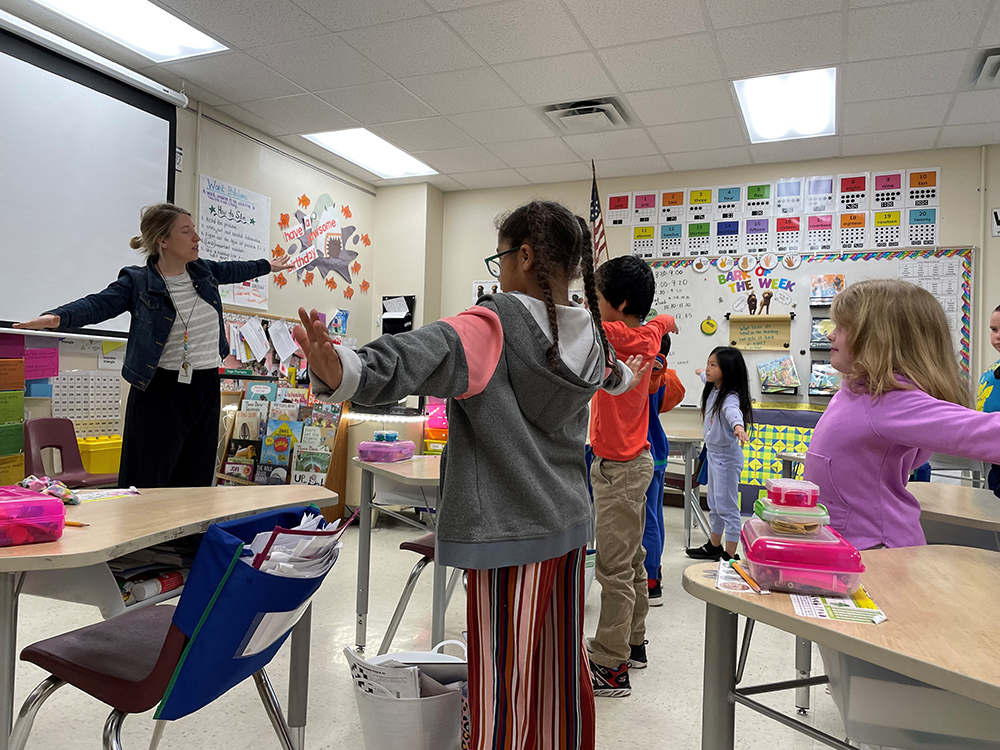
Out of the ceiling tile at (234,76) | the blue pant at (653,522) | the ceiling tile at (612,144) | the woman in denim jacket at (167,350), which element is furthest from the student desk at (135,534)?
the ceiling tile at (612,144)

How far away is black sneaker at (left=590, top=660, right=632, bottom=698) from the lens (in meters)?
2.22

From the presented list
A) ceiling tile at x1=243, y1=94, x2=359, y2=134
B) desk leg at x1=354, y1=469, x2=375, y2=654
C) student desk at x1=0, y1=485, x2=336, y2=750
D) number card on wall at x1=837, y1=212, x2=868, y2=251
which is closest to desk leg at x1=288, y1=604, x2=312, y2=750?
student desk at x1=0, y1=485, x2=336, y2=750

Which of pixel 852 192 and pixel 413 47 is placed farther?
pixel 852 192

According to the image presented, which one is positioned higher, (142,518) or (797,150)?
(797,150)

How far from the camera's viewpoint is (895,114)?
4.18 meters

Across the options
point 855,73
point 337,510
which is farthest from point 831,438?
point 337,510

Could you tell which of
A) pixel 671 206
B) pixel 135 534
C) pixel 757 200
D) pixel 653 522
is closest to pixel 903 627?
pixel 135 534

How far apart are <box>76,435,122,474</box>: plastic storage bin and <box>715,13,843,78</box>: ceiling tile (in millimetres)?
3714

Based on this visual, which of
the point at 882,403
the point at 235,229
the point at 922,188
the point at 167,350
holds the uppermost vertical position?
the point at 922,188

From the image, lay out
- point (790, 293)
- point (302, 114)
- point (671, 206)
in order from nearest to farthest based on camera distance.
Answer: point (302, 114) → point (790, 293) → point (671, 206)

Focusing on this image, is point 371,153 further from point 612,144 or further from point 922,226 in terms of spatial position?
point 922,226

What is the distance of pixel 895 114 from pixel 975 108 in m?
0.43

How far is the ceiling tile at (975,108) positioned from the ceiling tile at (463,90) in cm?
258

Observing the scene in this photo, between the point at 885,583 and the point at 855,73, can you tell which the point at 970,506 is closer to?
the point at 885,583
